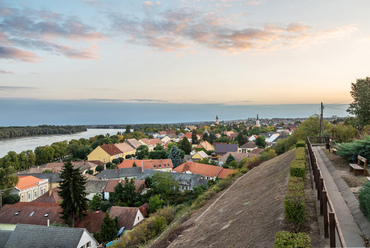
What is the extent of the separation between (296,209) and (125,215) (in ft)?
→ 68.2

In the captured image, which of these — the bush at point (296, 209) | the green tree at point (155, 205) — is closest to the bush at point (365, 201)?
the bush at point (296, 209)

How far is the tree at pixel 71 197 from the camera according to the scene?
24.2 m

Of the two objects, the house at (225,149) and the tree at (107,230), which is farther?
the house at (225,149)

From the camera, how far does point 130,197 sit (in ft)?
95.0

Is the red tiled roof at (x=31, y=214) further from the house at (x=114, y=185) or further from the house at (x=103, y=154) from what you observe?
the house at (x=103, y=154)

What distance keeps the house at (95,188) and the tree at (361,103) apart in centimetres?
3454

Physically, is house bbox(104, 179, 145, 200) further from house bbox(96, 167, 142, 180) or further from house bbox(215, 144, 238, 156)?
house bbox(215, 144, 238, 156)

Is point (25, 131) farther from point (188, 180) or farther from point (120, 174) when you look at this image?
point (188, 180)

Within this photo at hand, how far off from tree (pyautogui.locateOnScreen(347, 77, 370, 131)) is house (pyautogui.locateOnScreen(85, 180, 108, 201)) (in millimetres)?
34539

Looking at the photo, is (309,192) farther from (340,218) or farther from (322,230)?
(322,230)

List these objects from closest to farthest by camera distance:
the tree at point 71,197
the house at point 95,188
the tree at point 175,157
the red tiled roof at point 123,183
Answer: the tree at point 71,197 < the red tiled roof at point 123,183 < the house at point 95,188 < the tree at point 175,157

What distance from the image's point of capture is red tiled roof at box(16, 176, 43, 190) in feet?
118

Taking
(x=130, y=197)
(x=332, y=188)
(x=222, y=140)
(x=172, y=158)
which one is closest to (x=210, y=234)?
(x=332, y=188)

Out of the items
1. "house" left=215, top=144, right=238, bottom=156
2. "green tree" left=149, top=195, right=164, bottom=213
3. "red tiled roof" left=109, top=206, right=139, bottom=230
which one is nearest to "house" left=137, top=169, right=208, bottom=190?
"green tree" left=149, top=195, right=164, bottom=213
